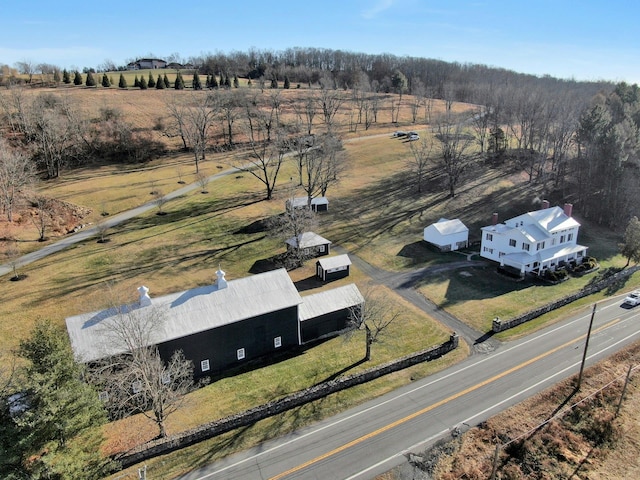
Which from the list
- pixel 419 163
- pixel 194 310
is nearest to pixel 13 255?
pixel 194 310

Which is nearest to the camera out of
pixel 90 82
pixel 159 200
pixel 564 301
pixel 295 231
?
pixel 564 301

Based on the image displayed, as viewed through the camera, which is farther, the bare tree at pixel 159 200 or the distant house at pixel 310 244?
the bare tree at pixel 159 200

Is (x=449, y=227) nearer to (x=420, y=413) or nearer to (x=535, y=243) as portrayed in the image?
(x=535, y=243)

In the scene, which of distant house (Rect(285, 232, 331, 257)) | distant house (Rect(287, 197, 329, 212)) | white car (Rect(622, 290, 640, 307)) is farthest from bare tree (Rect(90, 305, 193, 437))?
white car (Rect(622, 290, 640, 307))

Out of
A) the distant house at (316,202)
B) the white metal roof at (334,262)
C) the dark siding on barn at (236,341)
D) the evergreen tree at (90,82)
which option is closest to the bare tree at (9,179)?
the distant house at (316,202)

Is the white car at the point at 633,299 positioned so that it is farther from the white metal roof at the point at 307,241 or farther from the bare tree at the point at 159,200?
the bare tree at the point at 159,200

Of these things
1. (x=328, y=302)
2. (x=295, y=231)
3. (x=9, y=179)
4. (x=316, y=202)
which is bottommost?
(x=328, y=302)

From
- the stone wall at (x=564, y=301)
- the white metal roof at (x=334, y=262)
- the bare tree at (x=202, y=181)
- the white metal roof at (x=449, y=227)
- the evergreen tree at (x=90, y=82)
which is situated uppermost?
the evergreen tree at (x=90, y=82)
